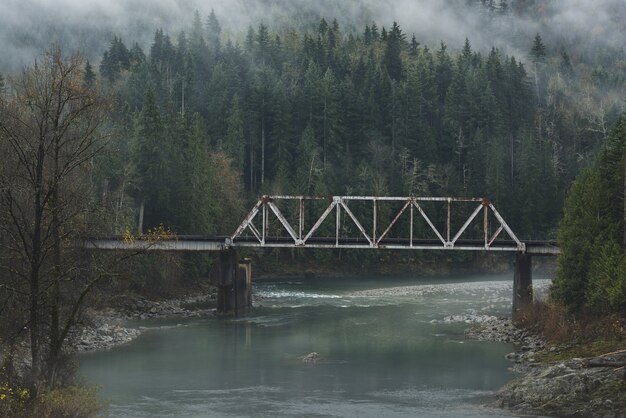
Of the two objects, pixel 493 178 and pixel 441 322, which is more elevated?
pixel 493 178

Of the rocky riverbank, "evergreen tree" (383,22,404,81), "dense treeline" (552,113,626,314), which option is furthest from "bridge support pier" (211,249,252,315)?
"evergreen tree" (383,22,404,81)

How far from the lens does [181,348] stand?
148 feet

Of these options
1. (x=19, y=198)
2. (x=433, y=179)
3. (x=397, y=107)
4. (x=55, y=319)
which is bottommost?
(x=55, y=319)

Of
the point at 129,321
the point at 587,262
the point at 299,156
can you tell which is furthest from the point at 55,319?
the point at 299,156

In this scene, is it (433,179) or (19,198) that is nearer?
(19,198)

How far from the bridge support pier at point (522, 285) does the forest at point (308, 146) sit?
5.97 m

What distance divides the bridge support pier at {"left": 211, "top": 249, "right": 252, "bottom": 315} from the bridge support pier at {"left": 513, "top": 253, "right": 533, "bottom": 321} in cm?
1895

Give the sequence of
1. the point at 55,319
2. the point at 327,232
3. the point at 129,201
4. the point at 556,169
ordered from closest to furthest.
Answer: the point at 55,319
the point at 129,201
the point at 327,232
the point at 556,169

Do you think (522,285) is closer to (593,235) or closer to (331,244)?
(593,235)

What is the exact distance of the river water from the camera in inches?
1265

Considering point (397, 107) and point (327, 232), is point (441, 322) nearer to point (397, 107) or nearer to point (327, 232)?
point (327, 232)

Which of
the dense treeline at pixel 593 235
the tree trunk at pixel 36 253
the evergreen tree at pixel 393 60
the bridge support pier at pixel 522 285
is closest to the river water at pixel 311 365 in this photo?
the bridge support pier at pixel 522 285

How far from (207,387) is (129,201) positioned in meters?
36.4

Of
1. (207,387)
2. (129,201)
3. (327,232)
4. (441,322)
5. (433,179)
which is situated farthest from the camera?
(433,179)
